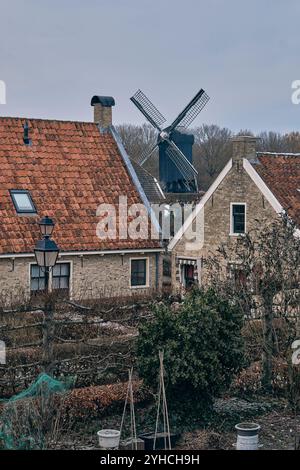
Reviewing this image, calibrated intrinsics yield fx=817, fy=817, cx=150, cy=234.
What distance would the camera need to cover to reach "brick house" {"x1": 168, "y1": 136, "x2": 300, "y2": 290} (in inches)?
1104

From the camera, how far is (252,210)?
28484 mm

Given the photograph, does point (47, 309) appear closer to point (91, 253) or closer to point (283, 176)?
point (91, 253)

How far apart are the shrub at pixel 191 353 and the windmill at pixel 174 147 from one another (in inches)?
1321

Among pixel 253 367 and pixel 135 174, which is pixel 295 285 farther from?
pixel 135 174

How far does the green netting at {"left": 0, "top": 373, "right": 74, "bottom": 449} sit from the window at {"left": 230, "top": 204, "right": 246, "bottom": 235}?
15.4m

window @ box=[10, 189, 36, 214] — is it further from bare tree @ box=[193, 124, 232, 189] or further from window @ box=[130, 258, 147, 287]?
bare tree @ box=[193, 124, 232, 189]

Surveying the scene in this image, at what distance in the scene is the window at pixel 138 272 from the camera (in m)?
27.5

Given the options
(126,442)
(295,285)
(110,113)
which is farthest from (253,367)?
(110,113)

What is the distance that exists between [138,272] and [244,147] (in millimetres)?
5815

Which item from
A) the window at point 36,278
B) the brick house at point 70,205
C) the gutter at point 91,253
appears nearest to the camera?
the gutter at point 91,253

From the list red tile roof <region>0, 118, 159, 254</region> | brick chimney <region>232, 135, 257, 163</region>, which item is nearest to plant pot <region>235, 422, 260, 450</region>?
red tile roof <region>0, 118, 159, 254</region>

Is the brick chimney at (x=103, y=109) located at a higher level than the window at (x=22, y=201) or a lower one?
higher

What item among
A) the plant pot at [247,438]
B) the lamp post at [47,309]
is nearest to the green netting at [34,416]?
the lamp post at [47,309]

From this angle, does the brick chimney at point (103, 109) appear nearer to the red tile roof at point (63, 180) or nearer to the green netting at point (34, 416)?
the red tile roof at point (63, 180)
